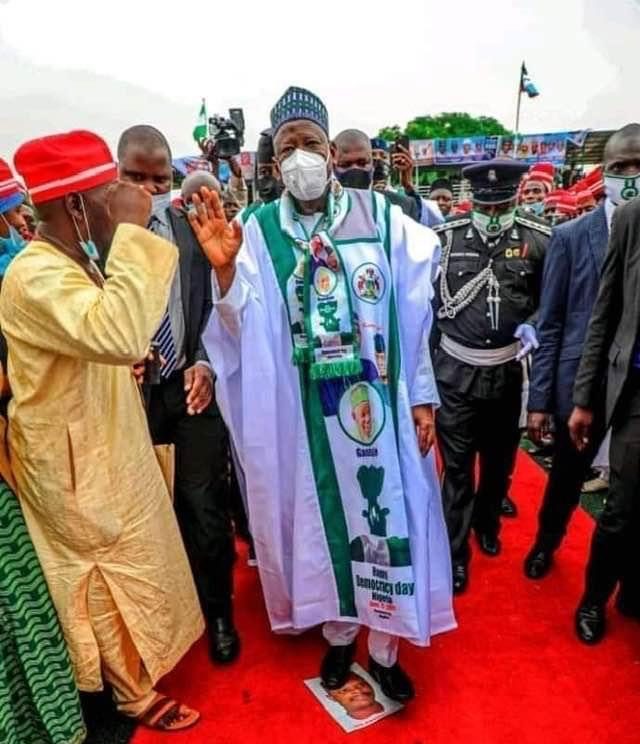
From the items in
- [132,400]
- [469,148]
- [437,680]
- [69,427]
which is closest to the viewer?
[69,427]

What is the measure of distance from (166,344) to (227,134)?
6.28 ft

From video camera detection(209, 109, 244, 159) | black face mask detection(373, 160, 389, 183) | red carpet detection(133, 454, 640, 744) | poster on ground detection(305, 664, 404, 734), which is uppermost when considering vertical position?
video camera detection(209, 109, 244, 159)

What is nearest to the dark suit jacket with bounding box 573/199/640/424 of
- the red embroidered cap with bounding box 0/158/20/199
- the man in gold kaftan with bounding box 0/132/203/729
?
the man in gold kaftan with bounding box 0/132/203/729

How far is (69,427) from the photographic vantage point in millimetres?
1747

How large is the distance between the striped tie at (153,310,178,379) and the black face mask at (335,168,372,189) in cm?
151

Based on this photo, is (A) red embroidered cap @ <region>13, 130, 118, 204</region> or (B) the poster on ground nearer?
(A) red embroidered cap @ <region>13, 130, 118, 204</region>

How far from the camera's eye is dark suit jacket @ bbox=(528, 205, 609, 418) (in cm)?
255

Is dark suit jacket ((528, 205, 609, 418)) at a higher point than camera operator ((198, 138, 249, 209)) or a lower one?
lower

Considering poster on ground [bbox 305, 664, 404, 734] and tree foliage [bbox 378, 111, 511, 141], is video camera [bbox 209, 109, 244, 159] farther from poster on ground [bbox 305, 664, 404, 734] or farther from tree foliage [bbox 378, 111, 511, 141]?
tree foliage [bbox 378, 111, 511, 141]

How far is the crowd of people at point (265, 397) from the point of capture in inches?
67.1

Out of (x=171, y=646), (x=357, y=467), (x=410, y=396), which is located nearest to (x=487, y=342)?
(x=410, y=396)

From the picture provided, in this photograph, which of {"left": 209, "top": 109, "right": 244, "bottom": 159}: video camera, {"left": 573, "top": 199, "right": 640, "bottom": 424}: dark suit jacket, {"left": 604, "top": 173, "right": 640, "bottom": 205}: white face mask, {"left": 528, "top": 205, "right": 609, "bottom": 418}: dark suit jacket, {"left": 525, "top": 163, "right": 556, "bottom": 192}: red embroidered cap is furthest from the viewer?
{"left": 525, "top": 163, "right": 556, "bottom": 192}: red embroidered cap

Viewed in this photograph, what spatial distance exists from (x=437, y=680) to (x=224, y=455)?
A: 117cm

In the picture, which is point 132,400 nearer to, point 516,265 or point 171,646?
point 171,646
